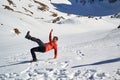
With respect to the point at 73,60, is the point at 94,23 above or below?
above

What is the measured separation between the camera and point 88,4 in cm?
15950

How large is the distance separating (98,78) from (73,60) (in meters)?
4.62

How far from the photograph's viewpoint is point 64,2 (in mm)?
140125

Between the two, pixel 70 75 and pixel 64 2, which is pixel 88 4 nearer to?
→ pixel 64 2

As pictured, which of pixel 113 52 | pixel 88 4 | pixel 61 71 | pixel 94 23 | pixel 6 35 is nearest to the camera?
pixel 61 71

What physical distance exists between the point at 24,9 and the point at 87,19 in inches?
800

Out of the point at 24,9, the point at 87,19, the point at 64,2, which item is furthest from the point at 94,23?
the point at 64,2

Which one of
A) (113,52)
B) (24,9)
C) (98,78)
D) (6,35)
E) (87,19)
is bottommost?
(98,78)

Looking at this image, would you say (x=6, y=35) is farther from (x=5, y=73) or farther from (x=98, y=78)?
(x=98, y=78)

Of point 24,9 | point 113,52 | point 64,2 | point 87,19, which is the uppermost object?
point 64,2

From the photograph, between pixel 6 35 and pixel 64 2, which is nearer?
pixel 6 35

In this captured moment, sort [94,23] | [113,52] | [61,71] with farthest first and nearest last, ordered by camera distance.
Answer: [94,23]
[113,52]
[61,71]

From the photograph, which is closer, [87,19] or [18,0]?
[87,19]

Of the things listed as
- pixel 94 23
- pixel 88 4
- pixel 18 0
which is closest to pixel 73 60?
pixel 94 23
